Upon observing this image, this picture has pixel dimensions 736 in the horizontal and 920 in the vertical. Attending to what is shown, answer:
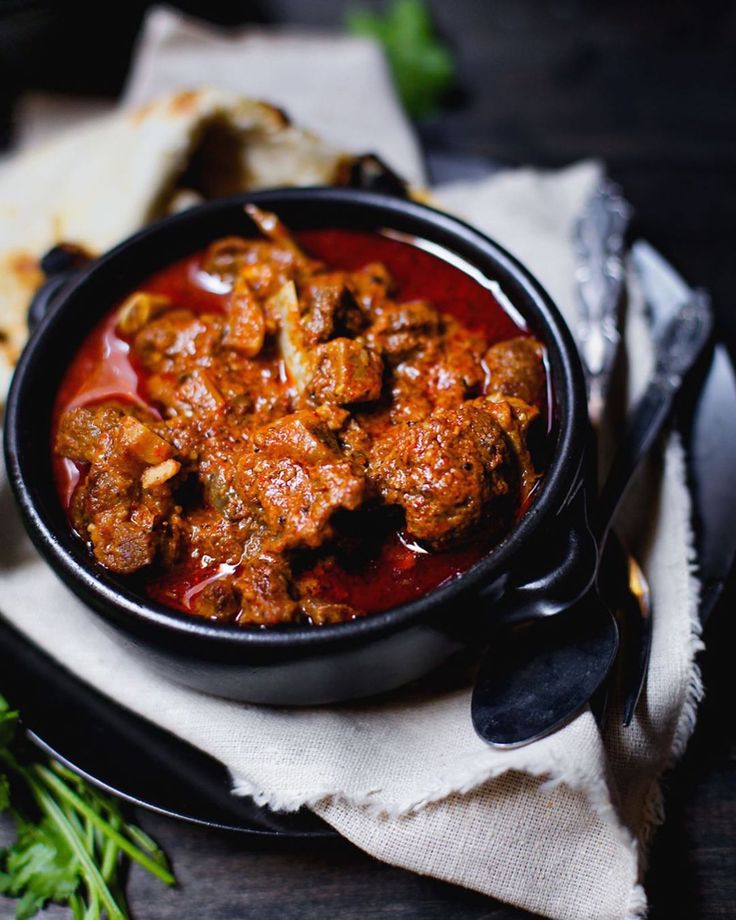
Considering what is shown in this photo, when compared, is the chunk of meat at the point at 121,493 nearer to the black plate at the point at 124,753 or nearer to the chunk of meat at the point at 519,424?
the black plate at the point at 124,753

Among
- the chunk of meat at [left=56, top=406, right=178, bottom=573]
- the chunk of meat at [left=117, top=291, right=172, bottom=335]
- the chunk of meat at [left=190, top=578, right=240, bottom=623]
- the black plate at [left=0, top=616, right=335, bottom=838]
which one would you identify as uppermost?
the chunk of meat at [left=117, top=291, right=172, bottom=335]

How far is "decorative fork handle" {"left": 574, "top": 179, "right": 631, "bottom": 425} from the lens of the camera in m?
2.90

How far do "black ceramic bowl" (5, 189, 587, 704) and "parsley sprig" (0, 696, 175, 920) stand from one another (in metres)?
0.44

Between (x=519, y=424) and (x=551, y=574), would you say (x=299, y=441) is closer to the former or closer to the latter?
(x=519, y=424)

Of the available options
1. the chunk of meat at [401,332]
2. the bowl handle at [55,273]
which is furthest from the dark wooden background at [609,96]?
the bowl handle at [55,273]

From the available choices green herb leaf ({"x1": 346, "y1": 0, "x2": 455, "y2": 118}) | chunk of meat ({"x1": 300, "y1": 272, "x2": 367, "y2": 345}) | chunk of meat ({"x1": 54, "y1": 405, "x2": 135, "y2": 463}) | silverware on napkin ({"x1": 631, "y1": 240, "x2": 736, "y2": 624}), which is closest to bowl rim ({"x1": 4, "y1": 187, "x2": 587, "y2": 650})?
chunk of meat ({"x1": 54, "y1": 405, "x2": 135, "y2": 463})

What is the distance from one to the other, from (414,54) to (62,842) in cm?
340

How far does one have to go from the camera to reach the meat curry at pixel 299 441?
208 centimetres

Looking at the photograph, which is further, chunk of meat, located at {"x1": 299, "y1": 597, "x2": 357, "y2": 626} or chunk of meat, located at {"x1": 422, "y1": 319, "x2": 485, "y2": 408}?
chunk of meat, located at {"x1": 422, "y1": 319, "x2": 485, "y2": 408}

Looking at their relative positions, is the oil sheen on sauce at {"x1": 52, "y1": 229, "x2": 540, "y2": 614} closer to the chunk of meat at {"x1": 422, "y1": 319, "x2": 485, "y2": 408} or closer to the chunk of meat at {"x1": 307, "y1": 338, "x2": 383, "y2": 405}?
the chunk of meat at {"x1": 422, "y1": 319, "x2": 485, "y2": 408}

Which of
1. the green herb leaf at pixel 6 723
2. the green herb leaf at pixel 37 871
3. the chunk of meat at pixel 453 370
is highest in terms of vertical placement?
the chunk of meat at pixel 453 370

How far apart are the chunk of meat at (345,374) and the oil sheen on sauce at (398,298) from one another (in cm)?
34

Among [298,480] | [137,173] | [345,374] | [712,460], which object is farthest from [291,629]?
[137,173]

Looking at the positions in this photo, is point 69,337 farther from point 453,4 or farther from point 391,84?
point 453,4
